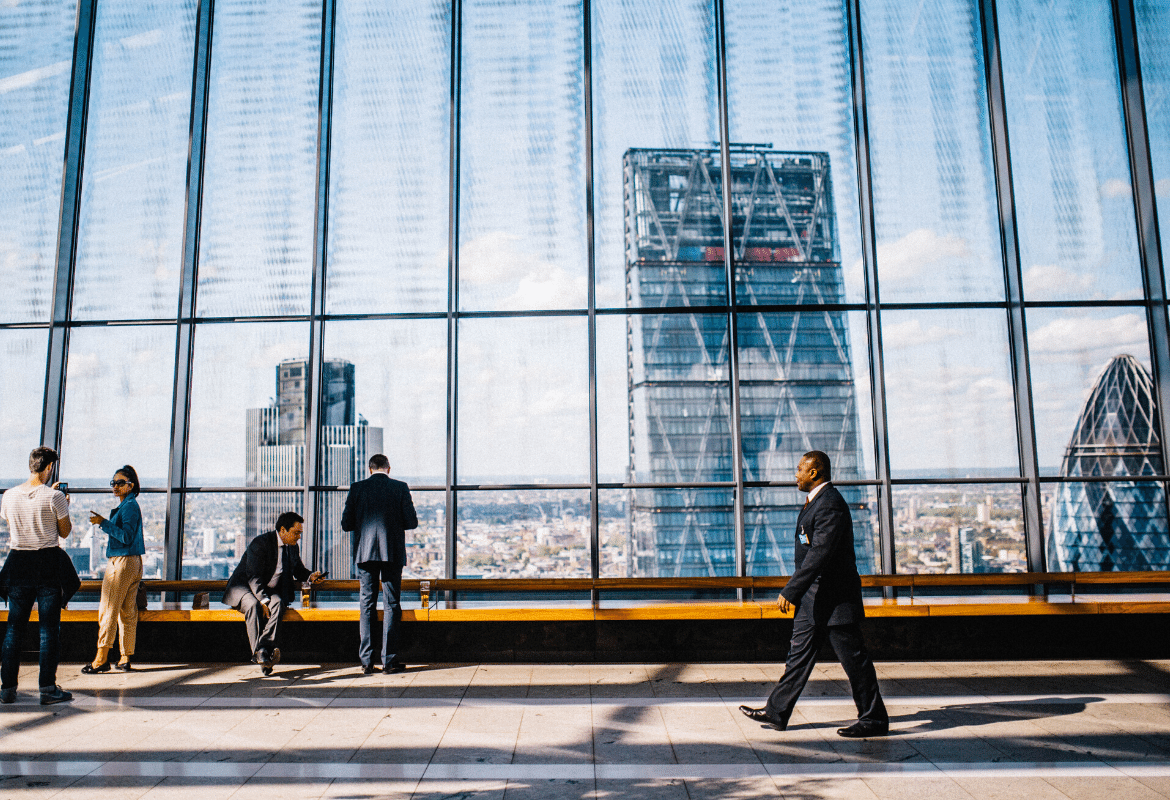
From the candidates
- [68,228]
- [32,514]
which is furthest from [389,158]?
[32,514]

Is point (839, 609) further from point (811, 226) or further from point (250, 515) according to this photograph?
point (250, 515)

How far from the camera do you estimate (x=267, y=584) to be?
4988mm

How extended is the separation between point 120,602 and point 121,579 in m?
0.16

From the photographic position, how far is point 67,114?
6766mm

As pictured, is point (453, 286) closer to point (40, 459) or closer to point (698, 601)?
point (40, 459)

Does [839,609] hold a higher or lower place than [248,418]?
lower

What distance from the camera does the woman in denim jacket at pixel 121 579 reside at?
16.2 ft

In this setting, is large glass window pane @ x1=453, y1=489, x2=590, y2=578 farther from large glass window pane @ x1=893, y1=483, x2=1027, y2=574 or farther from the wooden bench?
large glass window pane @ x1=893, y1=483, x2=1027, y2=574

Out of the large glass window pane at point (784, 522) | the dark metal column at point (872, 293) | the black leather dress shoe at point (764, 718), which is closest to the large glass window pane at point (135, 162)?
the large glass window pane at point (784, 522)

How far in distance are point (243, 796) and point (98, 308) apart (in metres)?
5.38

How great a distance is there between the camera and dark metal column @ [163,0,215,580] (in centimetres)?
622

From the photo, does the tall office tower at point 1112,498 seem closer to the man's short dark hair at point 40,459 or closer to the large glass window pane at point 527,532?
the large glass window pane at point 527,532

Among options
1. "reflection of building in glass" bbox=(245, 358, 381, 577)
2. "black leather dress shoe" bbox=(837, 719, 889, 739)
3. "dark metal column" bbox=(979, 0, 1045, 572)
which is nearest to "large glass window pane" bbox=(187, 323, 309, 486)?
"reflection of building in glass" bbox=(245, 358, 381, 577)

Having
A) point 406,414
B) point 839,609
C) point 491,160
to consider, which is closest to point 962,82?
point 491,160
